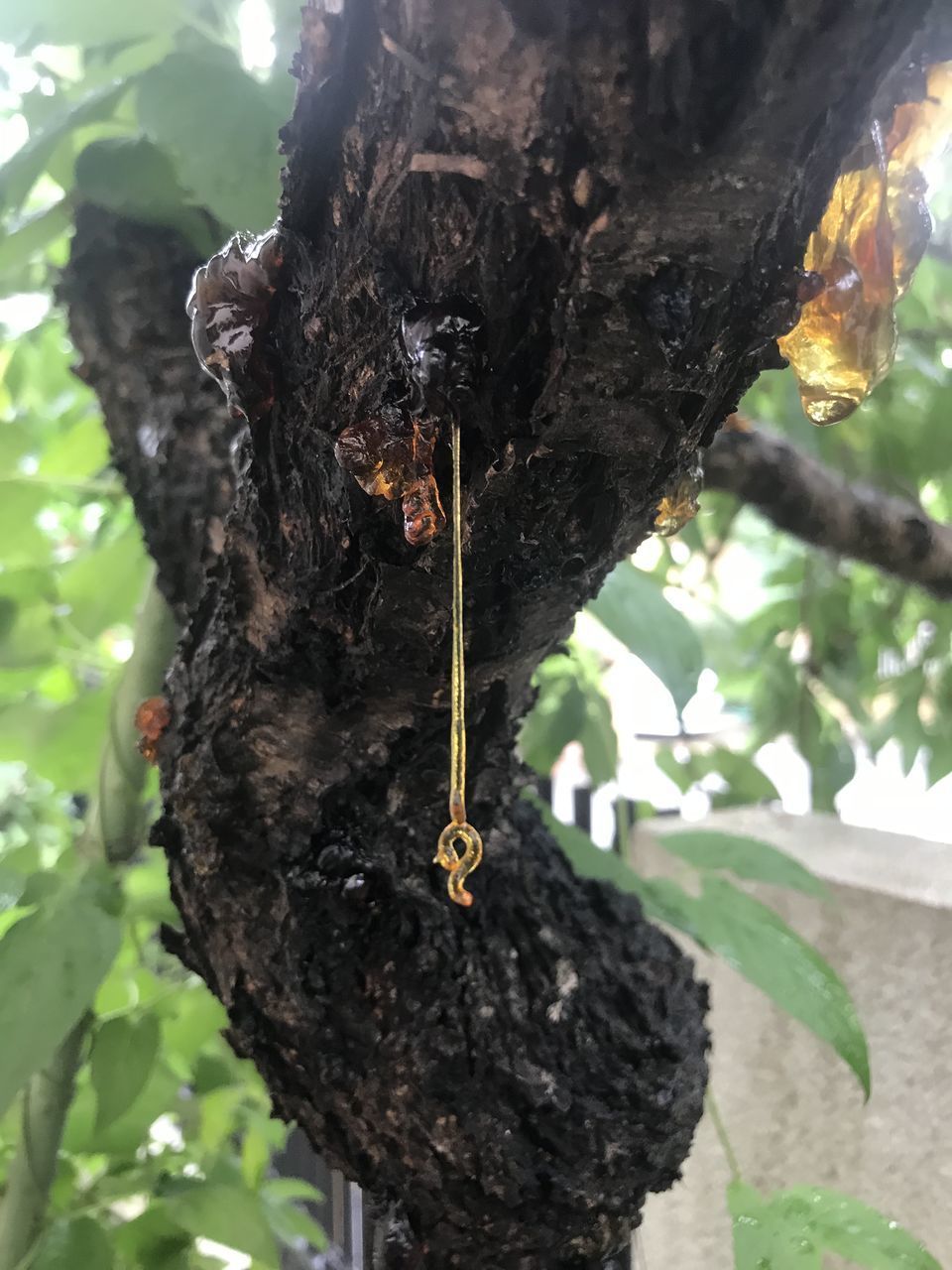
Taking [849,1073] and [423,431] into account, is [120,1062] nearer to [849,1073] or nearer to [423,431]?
[423,431]

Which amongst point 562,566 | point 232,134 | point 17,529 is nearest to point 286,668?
point 562,566

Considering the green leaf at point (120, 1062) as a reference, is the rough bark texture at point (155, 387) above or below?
above

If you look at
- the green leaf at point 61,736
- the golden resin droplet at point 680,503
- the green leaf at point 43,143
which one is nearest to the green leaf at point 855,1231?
the golden resin droplet at point 680,503

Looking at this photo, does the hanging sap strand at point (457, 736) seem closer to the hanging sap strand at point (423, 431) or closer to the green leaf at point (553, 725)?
the hanging sap strand at point (423, 431)

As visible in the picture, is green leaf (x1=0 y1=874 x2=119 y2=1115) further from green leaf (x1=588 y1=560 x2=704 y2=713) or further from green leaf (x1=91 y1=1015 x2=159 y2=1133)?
green leaf (x1=588 y1=560 x2=704 y2=713)

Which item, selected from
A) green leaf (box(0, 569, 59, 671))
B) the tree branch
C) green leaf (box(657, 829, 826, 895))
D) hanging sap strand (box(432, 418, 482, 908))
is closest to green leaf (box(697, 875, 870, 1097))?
green leaf (box(657, 829, 826, 895))

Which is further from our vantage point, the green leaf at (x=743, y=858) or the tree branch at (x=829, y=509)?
the tree branch at (x=829, y=509)
